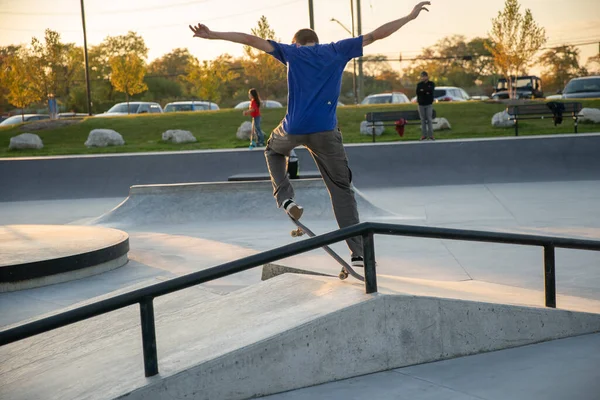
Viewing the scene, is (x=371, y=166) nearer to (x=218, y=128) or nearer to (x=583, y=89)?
(x=218, y=128)

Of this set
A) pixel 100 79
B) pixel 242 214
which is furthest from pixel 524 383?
pixel 100 79

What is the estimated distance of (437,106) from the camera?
31.0 m

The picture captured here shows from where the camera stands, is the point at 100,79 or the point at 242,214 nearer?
the point at 242,214

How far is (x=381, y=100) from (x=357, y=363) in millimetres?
32556

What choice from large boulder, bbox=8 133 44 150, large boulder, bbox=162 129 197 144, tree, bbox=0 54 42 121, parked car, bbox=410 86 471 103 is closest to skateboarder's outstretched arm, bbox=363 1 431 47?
large boulder, bbox=162 129 197 144

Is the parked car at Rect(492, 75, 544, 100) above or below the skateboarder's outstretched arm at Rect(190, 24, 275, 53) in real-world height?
above

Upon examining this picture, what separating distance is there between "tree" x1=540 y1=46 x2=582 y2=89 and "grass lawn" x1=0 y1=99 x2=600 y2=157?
5963 cm

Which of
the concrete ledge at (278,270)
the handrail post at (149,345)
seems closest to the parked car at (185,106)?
the concrete ledge at (278,270)

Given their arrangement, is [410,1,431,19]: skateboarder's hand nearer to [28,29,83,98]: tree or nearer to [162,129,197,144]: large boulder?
[162,129,197,144]: large boulder

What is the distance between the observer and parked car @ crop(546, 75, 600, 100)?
1238 inches

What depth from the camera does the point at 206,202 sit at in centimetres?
1238

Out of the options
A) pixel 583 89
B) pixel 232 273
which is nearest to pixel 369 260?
pixel 232 273

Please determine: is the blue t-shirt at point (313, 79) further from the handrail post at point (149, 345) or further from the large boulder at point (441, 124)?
the large boulder at point (441, 124)

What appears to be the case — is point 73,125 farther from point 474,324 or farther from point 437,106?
point 474,324
